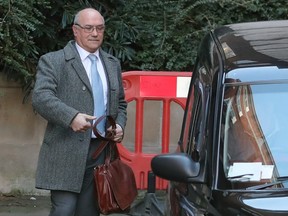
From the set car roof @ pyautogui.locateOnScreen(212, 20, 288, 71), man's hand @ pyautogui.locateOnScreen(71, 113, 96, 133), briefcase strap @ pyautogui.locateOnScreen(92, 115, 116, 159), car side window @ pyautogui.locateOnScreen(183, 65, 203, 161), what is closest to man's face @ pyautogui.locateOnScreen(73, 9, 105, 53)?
briefcase strap @ pyautogui.locateOnScreen(92, 115, 116, 159)

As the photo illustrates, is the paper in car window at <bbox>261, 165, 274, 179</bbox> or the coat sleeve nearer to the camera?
the paper in car window at <bbox>261, 165, 274, 179</bbox>

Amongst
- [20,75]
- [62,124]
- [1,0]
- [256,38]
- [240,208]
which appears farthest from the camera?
[20,75]

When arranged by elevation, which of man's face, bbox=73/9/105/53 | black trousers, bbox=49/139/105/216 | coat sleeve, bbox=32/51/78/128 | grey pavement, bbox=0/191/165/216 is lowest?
grey pavement, bbox=0/191/165/216

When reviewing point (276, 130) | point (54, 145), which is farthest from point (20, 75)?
point (276, 130)

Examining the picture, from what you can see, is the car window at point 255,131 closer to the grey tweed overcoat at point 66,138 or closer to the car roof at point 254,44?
the car roof at point 254,44

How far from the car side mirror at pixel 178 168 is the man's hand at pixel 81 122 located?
104cm

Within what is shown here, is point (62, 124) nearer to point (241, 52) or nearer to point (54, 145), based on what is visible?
point (54, 145)

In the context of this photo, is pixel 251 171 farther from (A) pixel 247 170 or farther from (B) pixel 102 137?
(B) pixel 102 137

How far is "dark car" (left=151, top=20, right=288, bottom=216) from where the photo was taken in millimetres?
3230

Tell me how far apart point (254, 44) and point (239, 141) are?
2.07ft

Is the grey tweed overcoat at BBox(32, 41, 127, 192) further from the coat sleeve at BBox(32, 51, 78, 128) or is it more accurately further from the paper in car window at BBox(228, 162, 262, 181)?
the paper in car window at BBox(228, 162, 262, 181)

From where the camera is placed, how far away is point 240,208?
308 centimetres

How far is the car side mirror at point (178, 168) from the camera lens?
3.37 meters

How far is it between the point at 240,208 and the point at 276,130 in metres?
0.51
